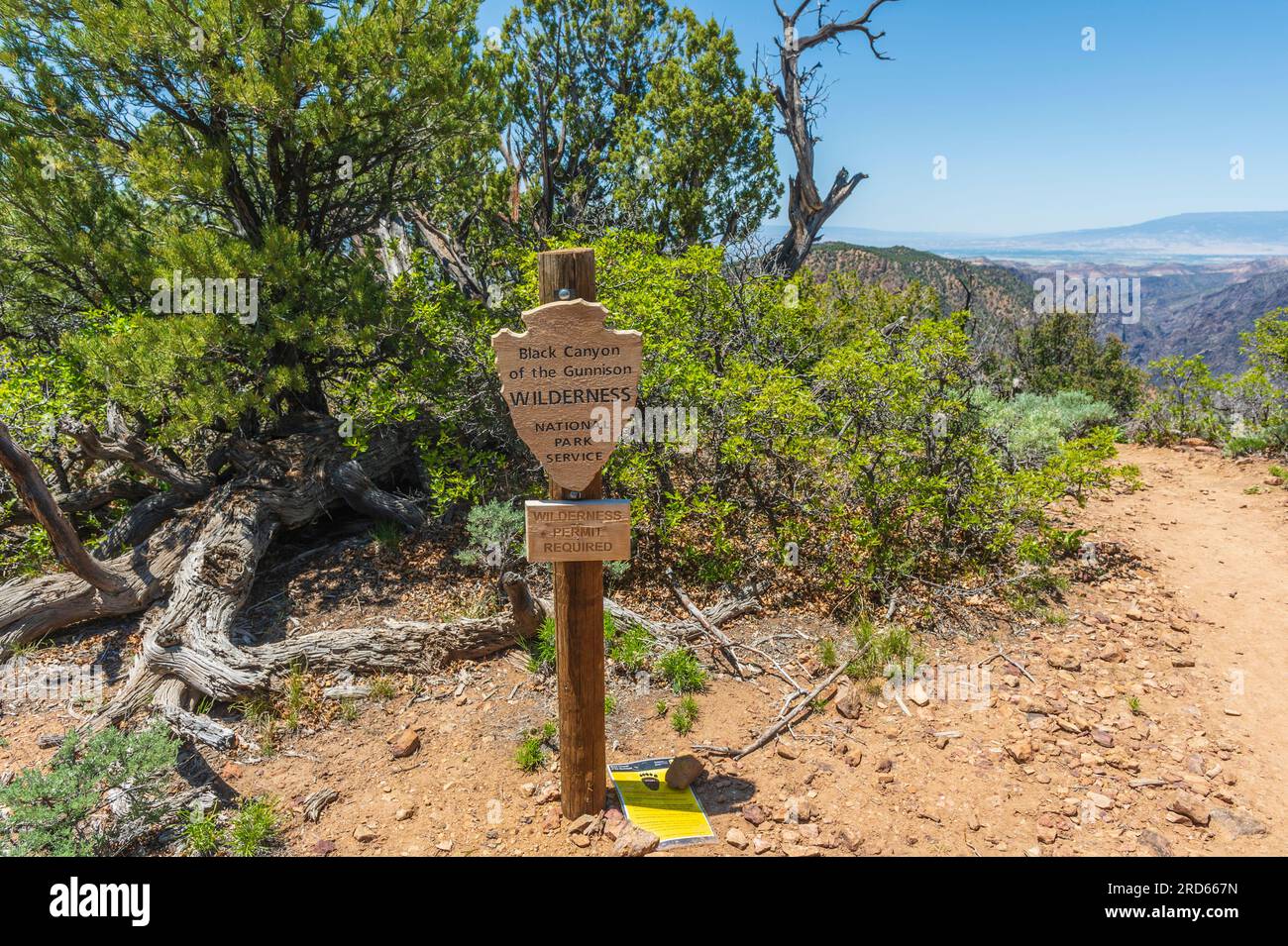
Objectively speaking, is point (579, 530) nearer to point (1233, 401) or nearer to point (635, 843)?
Result: point (635, 843)

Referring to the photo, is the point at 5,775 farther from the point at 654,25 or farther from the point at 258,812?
the point at 654,25

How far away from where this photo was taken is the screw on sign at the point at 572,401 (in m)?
2.88

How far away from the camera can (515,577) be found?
15.3 feet

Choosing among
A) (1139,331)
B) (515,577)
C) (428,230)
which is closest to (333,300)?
(515,577)

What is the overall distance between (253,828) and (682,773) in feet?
7.02

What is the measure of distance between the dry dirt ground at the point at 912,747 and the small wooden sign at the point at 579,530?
1403 millimetres

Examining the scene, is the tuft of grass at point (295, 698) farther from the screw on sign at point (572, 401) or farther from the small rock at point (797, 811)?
the small rock at point (797, 811)

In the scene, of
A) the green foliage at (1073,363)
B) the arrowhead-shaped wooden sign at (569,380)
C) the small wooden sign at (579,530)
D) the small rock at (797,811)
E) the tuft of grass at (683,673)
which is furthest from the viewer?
the green foliage at (1073,363)

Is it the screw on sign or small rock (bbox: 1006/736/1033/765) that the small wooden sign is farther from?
small rock (bbox: 1006/736/1033/765)

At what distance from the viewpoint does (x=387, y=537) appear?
6484 millimetres

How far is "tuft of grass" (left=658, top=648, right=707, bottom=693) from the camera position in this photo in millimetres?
4535

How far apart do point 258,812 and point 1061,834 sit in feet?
12.9

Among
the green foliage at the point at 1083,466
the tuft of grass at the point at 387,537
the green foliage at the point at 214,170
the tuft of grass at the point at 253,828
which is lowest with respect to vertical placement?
the tuft of grass at the point at 253,828

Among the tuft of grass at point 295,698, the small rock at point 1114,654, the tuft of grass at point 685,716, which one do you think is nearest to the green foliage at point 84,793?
the tuft of grass at point 295,698
